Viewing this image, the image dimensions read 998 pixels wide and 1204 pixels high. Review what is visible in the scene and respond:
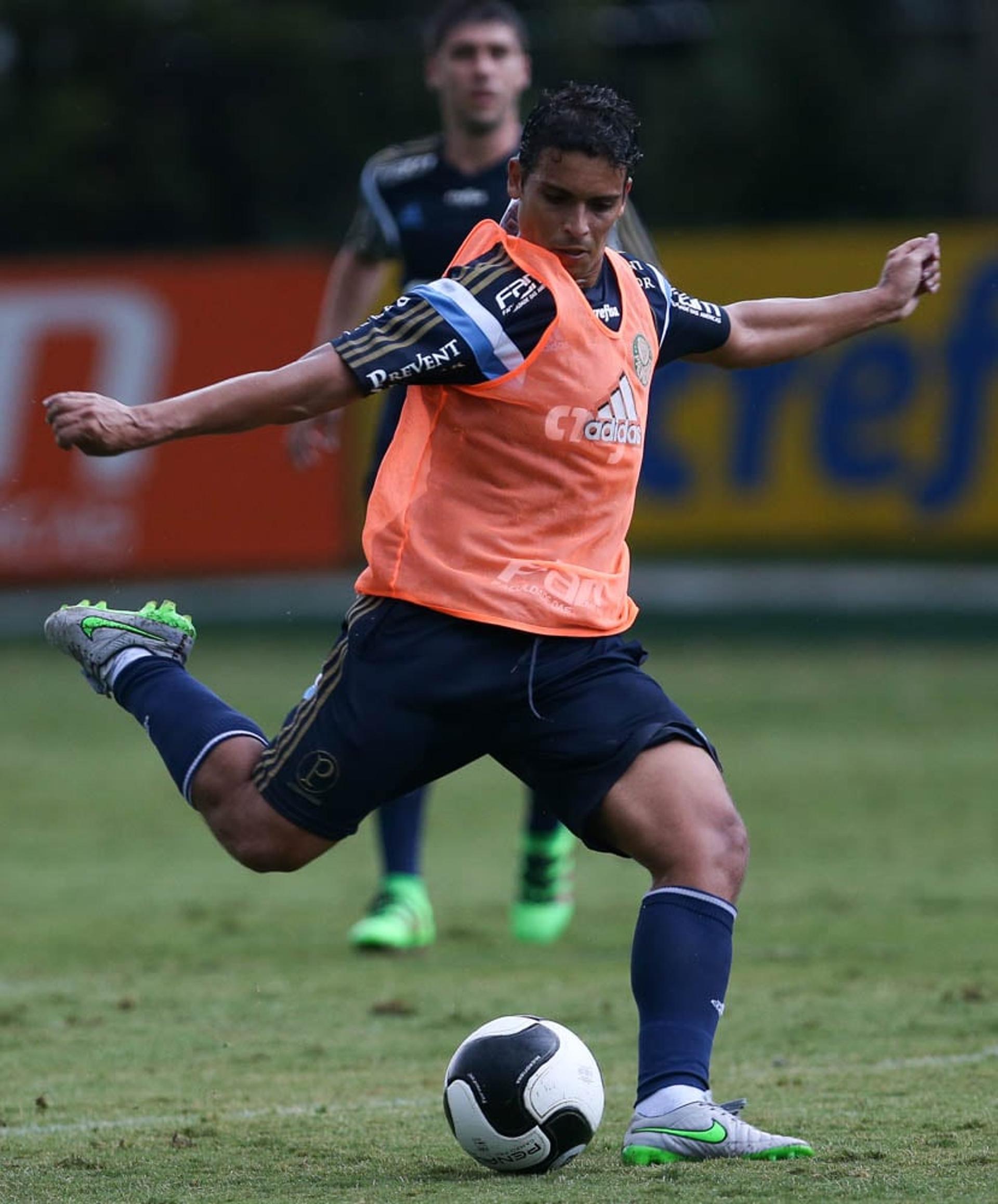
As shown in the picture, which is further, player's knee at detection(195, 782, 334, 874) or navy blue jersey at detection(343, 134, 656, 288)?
navy blue jersey at detection(343, 134, 656, 288)

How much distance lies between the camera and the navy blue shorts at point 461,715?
459 cm

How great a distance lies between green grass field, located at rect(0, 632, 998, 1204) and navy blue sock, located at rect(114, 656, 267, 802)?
32.1 inches

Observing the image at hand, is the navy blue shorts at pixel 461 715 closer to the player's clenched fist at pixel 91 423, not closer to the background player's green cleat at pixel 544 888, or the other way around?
the player's clenched fist at pixel 91 423

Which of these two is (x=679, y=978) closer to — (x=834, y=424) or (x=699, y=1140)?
(x=699, y=1140)

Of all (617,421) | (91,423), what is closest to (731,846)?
(617,421)

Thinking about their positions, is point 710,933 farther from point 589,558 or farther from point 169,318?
point 169,318

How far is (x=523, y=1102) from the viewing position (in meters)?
4.43

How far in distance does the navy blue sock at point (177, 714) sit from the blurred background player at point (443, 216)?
2.01 m

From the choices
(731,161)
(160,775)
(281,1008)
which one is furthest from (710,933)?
(731,161)

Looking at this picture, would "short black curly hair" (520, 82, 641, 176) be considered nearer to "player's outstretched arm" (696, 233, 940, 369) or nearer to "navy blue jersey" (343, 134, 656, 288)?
"player's outstretched arm" (696, 233, 940, 369)

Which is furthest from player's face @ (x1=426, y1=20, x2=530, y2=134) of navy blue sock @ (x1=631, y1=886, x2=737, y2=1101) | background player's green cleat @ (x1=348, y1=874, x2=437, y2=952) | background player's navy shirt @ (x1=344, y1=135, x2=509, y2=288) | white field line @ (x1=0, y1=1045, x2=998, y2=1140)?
navy blue sock @ (x1=631, y1=886, x2=737, y2=1101)

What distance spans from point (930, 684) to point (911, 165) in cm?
1408

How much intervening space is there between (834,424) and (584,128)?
45.7 feet

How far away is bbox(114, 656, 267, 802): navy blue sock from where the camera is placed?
16.3 feet
